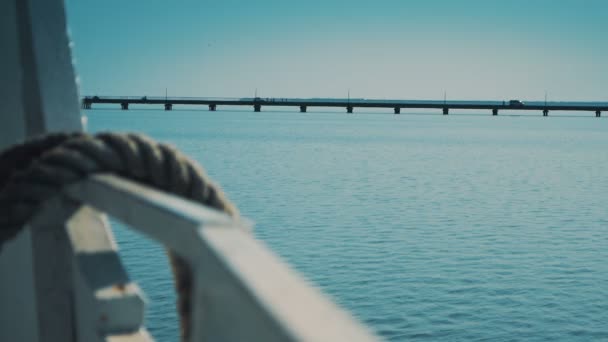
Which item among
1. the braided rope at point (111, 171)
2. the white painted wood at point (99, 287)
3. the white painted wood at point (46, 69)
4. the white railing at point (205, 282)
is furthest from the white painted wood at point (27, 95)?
the braided rope at point (111, 171)

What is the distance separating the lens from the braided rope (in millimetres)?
1621

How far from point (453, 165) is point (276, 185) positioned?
1917cm

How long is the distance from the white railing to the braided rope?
0.05 meters

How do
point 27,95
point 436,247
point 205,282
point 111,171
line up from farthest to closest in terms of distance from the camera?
point 436,247
point 27,95
point 111,171
point 205,282

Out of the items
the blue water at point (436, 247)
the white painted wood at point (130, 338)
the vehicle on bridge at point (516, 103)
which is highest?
the white painted wood at point (130, 338)

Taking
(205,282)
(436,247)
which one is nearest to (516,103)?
(436,247)

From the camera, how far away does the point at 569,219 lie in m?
30.0

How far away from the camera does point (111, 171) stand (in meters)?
1.65

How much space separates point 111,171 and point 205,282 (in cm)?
66

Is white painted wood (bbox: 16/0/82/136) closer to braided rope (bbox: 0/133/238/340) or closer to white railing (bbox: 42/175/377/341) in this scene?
white railing (bbox: 42/175/377/341)

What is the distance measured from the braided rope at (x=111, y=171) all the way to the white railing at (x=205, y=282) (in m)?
0.05

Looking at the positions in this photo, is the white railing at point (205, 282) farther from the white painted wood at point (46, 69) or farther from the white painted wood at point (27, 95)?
the white painted wood at point (46, 69)

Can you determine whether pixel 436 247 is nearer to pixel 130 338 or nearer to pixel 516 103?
pixel 130 338

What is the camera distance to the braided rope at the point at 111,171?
1.62 meters
